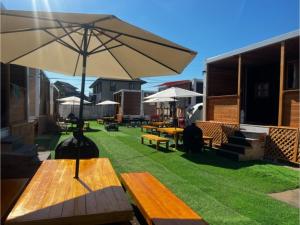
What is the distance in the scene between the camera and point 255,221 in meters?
4.31

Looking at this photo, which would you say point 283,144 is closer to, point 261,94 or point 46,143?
point 261,94

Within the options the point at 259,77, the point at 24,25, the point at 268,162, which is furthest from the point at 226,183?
the point at 259,77

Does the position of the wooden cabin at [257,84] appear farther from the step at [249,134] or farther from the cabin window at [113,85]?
the cabin window at [113,85]

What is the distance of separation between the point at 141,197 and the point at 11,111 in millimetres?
5626

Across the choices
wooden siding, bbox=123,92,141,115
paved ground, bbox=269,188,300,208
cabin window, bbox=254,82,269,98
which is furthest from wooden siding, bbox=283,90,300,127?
wooden siding, bbox=123,92,141,115

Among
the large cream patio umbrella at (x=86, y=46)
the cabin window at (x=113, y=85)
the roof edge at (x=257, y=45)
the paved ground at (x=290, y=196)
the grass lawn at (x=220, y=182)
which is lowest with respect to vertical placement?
the paved ground at (x=290, y=196)

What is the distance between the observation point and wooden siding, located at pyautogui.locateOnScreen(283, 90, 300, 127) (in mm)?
8672

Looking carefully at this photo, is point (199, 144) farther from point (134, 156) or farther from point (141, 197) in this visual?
point (141, 197)

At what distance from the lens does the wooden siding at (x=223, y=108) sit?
1143 cm

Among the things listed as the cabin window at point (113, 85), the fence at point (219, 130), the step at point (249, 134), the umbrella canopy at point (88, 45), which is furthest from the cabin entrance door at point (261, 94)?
the cabin window at point (113, 85)

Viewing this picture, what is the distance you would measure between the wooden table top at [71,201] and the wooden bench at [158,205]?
1.39ft

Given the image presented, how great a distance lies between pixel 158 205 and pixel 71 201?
1111 mm

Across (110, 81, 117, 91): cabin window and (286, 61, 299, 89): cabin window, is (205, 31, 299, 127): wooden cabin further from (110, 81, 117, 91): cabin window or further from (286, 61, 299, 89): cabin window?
(110, 81, 117, 91): cabin window

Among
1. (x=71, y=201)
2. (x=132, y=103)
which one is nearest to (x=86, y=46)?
(x=71, y=201)
